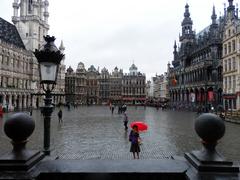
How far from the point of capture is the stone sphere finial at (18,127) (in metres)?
4.26

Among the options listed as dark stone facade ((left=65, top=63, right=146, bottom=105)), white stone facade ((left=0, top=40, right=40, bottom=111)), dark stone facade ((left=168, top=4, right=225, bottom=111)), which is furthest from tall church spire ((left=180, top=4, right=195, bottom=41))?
dark stone facade ((left=65, top=63, right=146, bottom=105))

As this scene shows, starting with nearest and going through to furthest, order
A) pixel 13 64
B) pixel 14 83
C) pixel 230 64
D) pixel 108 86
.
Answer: pixel 230 64 → pixel 13 64 → pixel 14 83 → pixel 108 86

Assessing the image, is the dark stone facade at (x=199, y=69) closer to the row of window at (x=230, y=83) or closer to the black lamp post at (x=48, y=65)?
the row of window at (x=230, y=83)

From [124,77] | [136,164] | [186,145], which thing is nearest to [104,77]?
[124,77]

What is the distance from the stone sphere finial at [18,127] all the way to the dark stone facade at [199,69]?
45.8m

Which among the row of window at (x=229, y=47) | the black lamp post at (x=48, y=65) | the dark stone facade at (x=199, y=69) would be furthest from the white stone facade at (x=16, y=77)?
the black lamp post at (x=48, y=65)

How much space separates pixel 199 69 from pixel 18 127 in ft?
220

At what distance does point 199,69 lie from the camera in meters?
67.1

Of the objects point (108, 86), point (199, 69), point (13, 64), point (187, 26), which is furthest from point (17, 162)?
point (108, 86)

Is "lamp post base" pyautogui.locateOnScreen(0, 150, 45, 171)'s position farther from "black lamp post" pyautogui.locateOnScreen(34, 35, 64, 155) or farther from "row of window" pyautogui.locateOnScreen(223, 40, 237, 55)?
"row of window" pyautogui.locateOnScreen(223, 40, 237, 55)

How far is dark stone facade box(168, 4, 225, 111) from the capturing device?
59.1 m

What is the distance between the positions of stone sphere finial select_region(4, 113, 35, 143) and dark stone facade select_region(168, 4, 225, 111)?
150 ft

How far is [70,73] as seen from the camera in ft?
417

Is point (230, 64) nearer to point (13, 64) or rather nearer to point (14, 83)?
point (13, 64)
